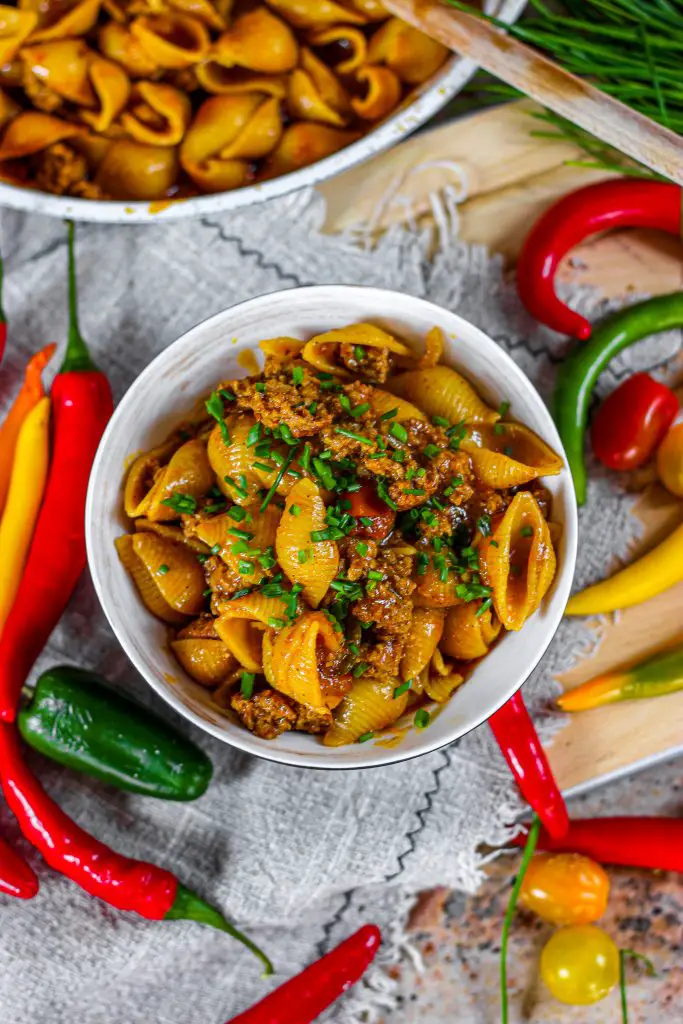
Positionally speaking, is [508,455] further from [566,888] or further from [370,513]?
[566,888]

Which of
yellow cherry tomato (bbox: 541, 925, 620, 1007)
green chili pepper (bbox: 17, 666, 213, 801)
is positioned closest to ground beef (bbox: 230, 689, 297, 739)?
green chili pepper (bbox: 17, 666, 213, 801)

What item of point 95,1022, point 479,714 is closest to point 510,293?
point 479,714

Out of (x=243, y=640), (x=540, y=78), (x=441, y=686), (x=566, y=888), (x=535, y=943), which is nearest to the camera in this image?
(x=243, y=640)

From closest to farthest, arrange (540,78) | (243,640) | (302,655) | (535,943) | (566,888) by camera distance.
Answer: (302,655)
(243,640)
(540,78)
(566,888)
(535,943)

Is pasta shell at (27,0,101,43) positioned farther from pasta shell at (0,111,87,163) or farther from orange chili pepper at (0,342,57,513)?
orange chili pepper at (0,342,57,513)

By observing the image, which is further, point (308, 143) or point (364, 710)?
point (308, 143)

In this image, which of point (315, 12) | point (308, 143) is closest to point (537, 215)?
point (308, 143)
